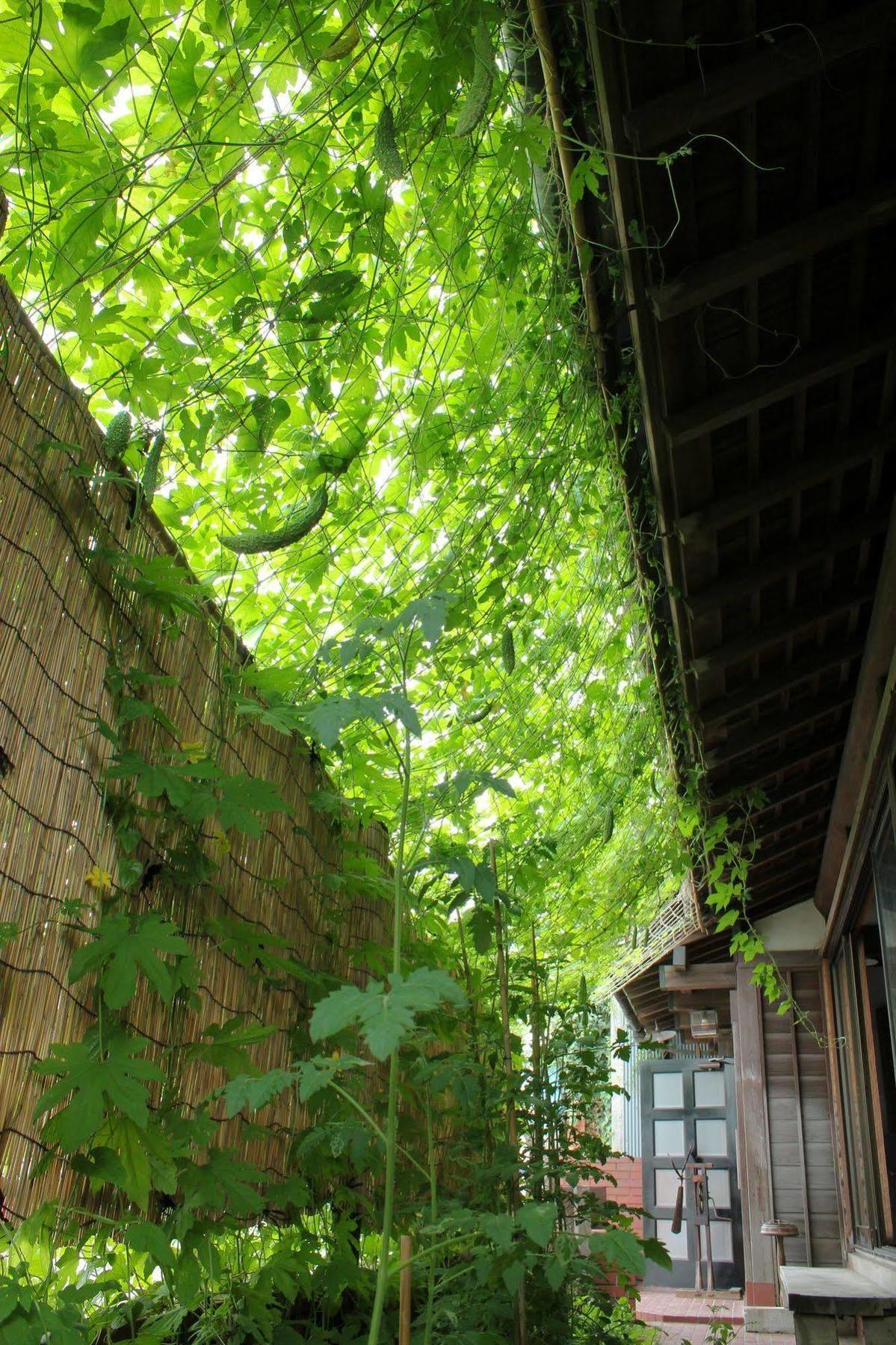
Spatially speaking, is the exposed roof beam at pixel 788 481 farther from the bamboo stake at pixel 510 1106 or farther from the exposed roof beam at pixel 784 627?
the bamboo stake at pixel 510 1106

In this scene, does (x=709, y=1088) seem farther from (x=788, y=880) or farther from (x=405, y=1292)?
(x=405, y=1292)

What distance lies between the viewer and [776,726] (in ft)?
18.1

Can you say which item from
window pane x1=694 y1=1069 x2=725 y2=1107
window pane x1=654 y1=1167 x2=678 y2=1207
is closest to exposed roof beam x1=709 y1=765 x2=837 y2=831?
window pane x1=694 y1=1069 x2=725 y2=1107

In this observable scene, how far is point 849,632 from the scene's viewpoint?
4.99 metres

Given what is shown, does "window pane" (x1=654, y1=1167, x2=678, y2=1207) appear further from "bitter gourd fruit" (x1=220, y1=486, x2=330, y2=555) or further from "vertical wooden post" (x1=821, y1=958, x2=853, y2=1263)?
"bitter gourd fruit" (x1=220, y1=486, x2=330, y2=555)

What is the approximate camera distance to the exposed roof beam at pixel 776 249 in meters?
Answer: 2.48

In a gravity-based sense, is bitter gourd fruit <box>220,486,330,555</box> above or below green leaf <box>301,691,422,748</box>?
above

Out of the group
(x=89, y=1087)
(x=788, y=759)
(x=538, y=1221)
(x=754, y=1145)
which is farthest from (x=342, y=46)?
(x=754, y=1145)

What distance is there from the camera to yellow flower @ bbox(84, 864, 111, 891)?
1.49m

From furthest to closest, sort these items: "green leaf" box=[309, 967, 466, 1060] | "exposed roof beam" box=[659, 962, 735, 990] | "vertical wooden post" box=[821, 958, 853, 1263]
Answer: "exposed roof beam" box=[659, 962, 735, 990], "vertical wooden post" box=[821, 958, 853, 1263], "green leaf" box=[309, 967, 466, 1060]

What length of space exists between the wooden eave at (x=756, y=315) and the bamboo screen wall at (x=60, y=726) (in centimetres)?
113

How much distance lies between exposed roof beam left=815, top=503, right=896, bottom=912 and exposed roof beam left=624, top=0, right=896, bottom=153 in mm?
2074

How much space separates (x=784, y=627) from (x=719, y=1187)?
9.10 meters

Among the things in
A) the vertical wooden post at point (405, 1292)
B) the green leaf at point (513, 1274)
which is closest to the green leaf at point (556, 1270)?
the green leaf at point (513, 1274)
